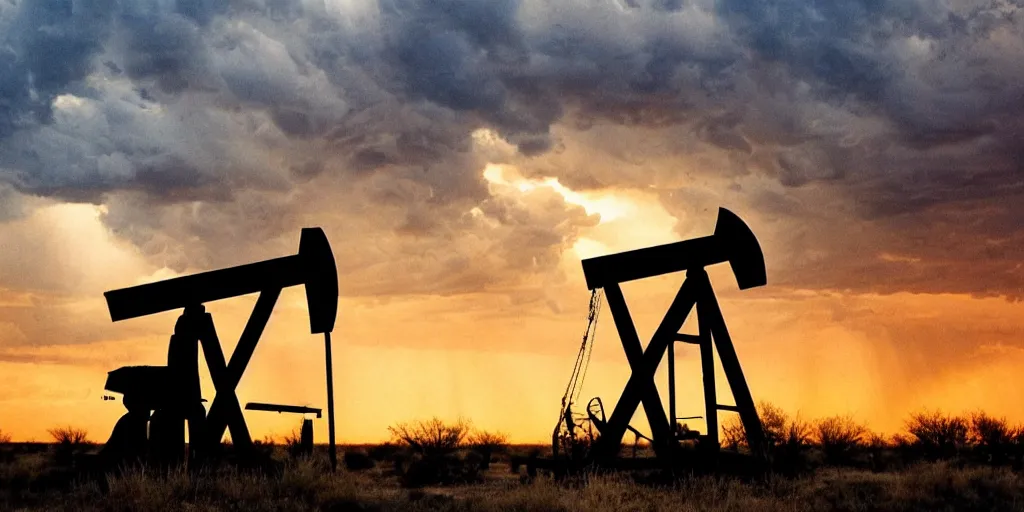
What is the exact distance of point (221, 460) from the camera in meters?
14.1

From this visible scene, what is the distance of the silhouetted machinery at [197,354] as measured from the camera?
13891 millimetres

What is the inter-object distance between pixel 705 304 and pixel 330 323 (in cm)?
569

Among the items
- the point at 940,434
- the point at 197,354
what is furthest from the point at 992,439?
the point at 197,354

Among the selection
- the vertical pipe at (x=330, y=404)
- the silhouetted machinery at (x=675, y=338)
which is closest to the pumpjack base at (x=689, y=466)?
the silhouetted machinery at (x=675, y=338)

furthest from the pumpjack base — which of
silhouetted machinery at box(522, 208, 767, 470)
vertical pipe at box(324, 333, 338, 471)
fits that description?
vertical pipe at box(324, 333, 338, 471)

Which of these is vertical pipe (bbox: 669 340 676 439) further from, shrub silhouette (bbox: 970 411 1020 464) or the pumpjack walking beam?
shrub silhouette (bbox: 970 411 1020 464)

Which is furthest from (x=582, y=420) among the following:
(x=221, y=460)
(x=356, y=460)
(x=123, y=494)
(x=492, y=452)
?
(x=492, y=452)

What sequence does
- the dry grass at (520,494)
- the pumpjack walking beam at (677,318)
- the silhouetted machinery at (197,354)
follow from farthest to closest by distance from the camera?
the pumpjack walking beam at (677,318)
the silhouetted machinery at (197,354)
the dry grass at (520,494)

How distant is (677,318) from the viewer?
14.9 metres

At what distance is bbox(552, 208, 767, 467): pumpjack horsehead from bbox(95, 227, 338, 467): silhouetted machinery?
162 inches

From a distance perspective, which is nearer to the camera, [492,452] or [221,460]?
[221,460]

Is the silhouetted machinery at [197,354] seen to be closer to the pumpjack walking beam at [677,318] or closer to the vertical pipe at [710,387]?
the pumpjack walking beam at [677,318]

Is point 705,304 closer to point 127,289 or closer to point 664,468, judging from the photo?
point 664,468

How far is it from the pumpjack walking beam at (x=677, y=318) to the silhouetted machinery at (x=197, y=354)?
4.12 metres
